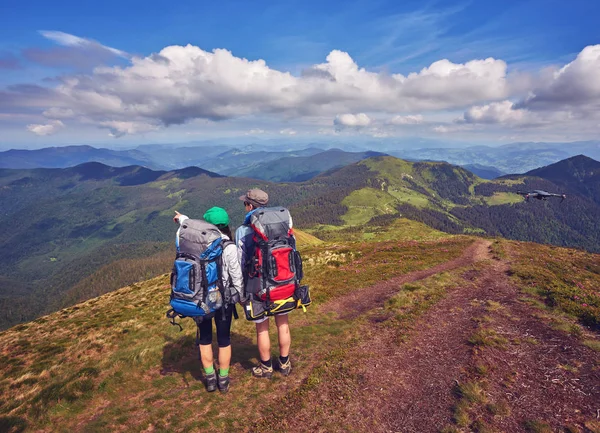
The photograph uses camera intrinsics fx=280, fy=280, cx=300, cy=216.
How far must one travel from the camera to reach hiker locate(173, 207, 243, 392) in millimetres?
8469

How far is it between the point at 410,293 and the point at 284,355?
11.5 m

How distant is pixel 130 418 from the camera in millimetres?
8641

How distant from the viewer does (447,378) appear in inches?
368

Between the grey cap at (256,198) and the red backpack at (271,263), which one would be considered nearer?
the red backpack at (271,263)

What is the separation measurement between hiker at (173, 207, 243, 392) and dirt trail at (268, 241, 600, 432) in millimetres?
2790

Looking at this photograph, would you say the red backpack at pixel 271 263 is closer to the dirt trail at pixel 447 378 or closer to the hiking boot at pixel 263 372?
the hiking boot at pixel 263 372

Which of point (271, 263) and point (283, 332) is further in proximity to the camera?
point (283, 332)

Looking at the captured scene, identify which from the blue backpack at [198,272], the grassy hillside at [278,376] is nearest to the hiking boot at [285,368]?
the grassy hillside at [278,376]

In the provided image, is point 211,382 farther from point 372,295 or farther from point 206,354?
point 372,295

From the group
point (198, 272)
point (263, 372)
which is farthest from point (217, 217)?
point (263, 372)

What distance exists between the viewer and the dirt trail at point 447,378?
764cm

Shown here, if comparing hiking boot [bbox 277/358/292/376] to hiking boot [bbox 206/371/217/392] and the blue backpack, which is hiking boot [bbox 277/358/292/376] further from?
the blue backpack

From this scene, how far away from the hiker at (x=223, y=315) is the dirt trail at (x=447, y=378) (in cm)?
279

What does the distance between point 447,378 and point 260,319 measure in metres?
6.53
